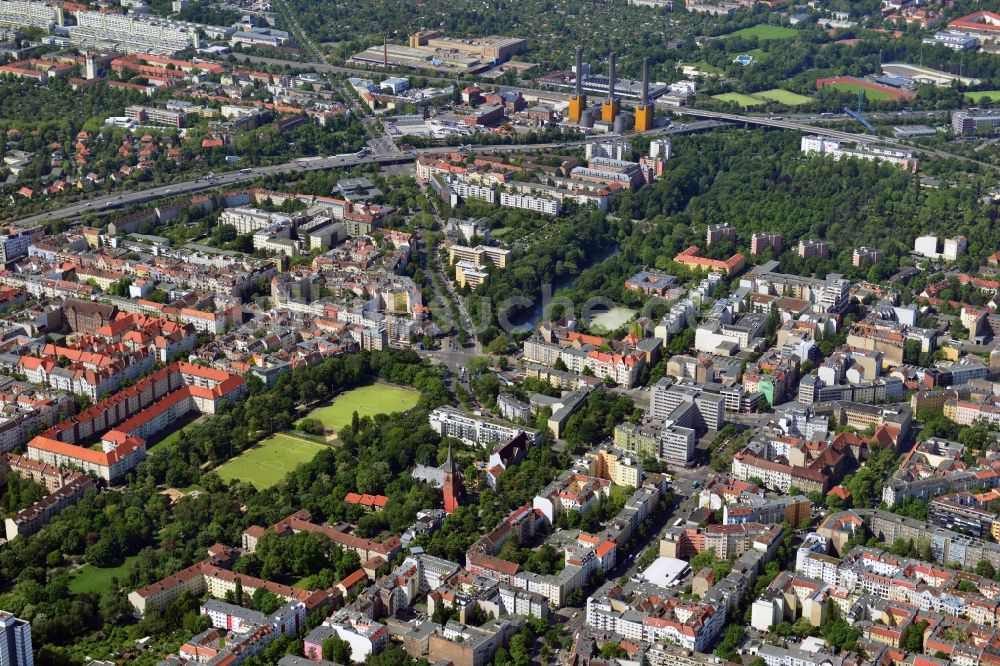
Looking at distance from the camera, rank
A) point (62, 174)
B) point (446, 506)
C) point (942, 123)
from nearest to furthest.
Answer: point (446, 506), point (62, 174), point (942, 123)

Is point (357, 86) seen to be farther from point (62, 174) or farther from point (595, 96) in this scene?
point (62, 174)

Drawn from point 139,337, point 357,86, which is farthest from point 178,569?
point 357,86

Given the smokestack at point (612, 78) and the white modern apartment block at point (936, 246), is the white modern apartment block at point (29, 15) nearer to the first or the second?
the smokestack at point (612, 78)

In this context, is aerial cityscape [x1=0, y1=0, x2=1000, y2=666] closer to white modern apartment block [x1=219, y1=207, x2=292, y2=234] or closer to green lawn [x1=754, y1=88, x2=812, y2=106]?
white modern apartment block [x1=219, y1=207, x2=292, y2=234]

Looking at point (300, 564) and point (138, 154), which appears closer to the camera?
point (300, 564)

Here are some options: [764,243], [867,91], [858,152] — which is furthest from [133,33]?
[764,243]

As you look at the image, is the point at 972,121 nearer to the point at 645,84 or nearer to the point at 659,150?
the point at 645,84

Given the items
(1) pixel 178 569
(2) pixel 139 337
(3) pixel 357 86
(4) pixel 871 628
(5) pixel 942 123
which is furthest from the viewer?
(3) pixel 357 86
